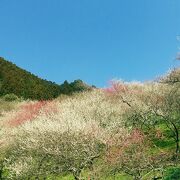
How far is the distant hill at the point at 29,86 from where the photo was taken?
333 feet

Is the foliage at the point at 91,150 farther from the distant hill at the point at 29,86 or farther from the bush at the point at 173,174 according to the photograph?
the distant hill at the point at 29,86

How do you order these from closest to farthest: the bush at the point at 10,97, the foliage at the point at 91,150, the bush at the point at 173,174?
the bush at the point at 173,174
the foliage at the point at 91,150
the bush at the point at 10,97

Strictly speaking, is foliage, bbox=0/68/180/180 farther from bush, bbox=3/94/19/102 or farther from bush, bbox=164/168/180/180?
bush, bbox=3/94/19/102

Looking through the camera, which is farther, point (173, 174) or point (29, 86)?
point (29, 86)

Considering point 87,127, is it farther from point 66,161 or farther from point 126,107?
point 126,107

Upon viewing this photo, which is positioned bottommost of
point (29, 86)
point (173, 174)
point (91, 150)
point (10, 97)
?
point (173, 174)

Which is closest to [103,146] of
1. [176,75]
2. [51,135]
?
[51,135]

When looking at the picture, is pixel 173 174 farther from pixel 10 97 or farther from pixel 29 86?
pixel 29 86

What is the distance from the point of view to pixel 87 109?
53.6 meters

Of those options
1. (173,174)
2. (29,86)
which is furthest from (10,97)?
(173,174)

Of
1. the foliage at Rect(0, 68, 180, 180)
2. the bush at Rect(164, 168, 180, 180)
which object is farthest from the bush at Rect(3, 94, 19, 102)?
the bush at Rect(164, 168, 180, 180)

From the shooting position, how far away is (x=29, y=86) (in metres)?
106

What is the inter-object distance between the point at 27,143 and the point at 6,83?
67.2 meters

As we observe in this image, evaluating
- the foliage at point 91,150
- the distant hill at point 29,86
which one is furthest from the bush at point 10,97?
the foliage at point 91,150
